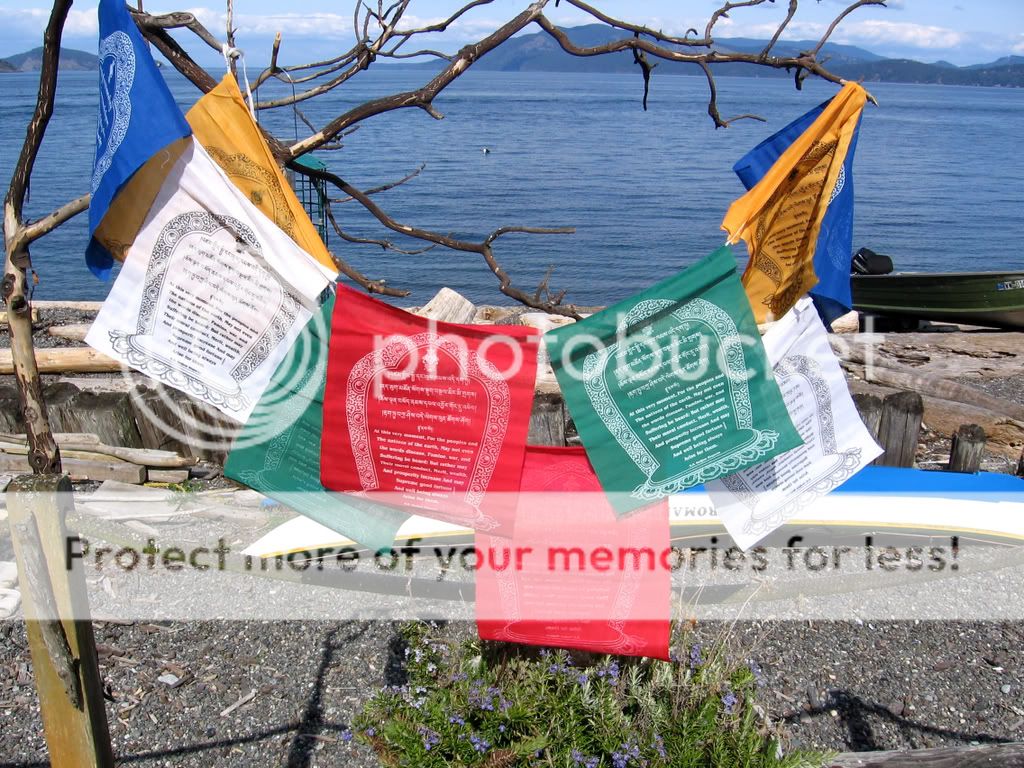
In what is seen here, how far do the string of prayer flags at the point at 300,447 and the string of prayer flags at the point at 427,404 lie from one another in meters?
0.09

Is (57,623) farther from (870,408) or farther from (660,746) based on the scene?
(870,408)

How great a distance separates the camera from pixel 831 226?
4.16m

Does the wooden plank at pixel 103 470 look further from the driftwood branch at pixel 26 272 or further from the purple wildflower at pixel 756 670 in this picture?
the purple wildflower at pixel 756 670

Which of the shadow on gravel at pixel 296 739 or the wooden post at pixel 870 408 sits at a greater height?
the wooden post at pixel 870 408

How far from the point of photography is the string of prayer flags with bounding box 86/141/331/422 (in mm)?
3553

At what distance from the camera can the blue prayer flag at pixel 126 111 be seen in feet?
10.9

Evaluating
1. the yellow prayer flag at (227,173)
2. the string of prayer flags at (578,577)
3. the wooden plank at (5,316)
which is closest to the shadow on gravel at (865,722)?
the string of prayer flags at (578,577)

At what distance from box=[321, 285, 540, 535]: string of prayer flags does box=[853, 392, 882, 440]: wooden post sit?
160 inches

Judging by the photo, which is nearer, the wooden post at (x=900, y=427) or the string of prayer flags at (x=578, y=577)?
the string of prayer flags at (x=578, y=577)

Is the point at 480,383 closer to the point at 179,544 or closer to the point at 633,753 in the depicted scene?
the point at 633,753

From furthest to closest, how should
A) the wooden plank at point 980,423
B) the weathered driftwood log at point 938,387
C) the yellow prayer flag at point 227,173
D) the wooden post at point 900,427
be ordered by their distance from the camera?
the weathered driftwood log at point 938,387 → the wooden plank at point 980,423 → the wooden post at point 900,427 → the yellow prayer flag at point 227,173

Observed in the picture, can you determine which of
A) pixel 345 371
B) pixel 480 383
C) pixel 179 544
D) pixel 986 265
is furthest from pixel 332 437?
pixel 986 265

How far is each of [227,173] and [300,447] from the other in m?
1.13

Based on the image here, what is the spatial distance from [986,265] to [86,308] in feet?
103
